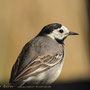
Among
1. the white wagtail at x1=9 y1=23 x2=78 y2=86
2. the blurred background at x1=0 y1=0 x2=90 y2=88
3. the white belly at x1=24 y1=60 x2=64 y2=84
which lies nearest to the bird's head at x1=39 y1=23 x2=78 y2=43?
the white wagtail at x1=9 y1=23 x2=78 y2=86

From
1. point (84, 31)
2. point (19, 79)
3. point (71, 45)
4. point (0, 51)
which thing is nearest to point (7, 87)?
point (19, 79)

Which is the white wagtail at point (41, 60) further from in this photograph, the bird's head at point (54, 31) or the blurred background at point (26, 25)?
the blurred background at point (26, 25)

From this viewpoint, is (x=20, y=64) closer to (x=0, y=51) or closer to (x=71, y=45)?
(x=0, y=51)

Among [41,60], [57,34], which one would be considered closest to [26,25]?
[57,34]

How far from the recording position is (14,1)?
34.3ft

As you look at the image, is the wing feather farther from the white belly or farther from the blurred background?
the blurred background

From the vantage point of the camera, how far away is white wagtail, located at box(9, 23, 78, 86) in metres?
6.09

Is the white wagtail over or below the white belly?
over

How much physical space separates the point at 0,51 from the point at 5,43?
201mm

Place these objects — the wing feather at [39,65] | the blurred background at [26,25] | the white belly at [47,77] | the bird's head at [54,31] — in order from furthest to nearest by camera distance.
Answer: the blurred background at [26,25] → the bird's head at [54,31] → the white belly at [47,77] → the wing feather at [39,65]

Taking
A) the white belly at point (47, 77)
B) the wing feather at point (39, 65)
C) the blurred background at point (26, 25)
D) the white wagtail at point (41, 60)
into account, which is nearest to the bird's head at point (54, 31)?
the white wagtail at point (41, 60)

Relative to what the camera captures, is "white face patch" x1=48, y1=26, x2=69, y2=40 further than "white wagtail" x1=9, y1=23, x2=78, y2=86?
Yes

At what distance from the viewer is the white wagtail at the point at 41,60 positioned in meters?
6.09

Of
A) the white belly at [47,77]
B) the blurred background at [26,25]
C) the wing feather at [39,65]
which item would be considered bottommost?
the blurred background at [26,25]
